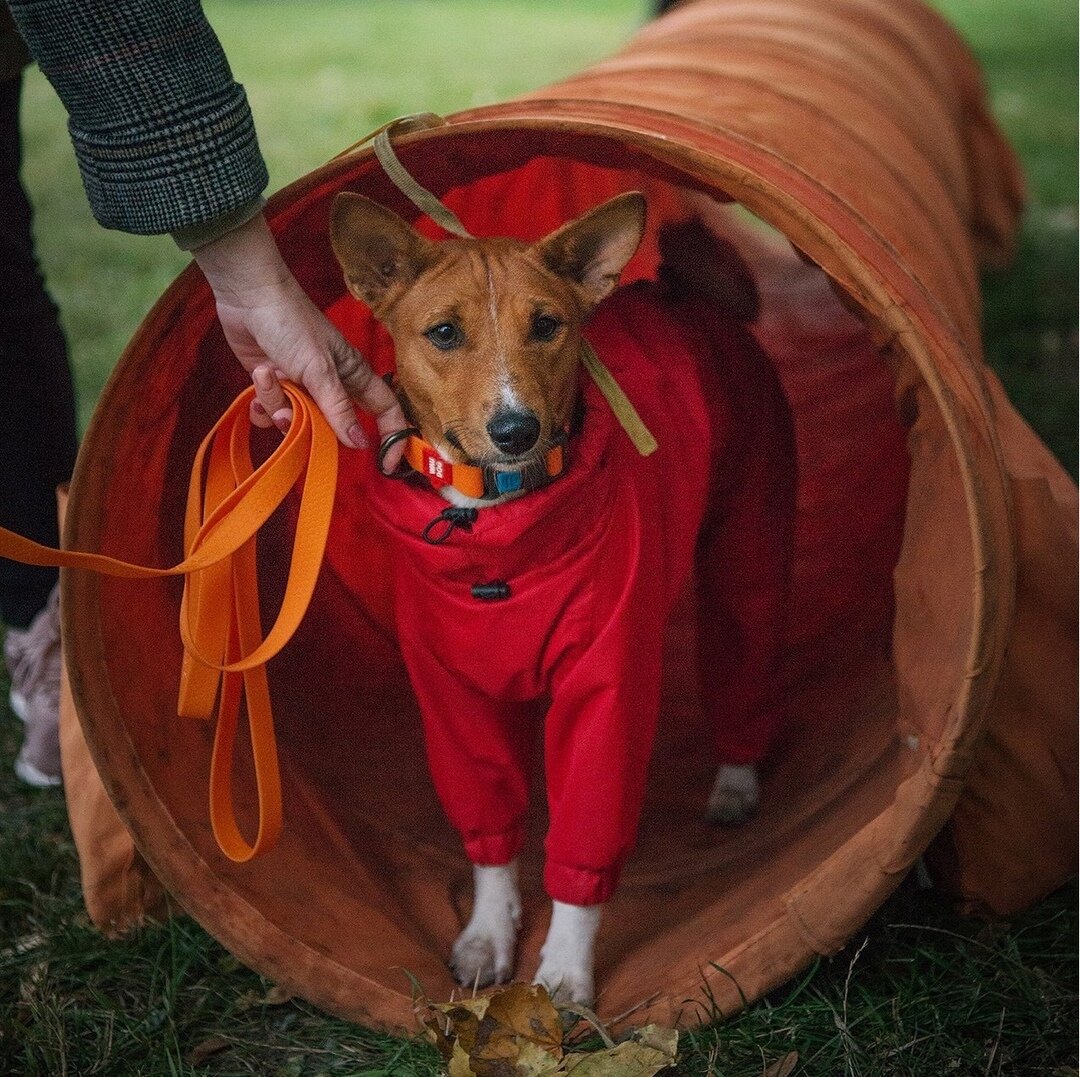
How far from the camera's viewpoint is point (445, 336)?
236 cm

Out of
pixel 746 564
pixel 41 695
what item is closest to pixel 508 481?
pixel 746 564

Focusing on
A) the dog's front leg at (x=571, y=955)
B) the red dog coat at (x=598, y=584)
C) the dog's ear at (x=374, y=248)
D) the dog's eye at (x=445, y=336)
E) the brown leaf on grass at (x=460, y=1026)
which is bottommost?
the dog's front leg at (x=571, y=955)

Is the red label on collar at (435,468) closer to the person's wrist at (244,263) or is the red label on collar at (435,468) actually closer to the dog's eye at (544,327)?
the dog's eye at (544,327)

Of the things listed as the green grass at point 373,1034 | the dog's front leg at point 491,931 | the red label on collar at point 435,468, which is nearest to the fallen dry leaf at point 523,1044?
the green grass at point 373,1034

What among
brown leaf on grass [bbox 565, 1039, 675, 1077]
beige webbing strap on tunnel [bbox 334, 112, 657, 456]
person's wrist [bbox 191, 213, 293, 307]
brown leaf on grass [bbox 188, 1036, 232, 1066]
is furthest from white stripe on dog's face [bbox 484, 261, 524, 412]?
brown leaf on grass [bbox 188, 1036, 232, 1066]

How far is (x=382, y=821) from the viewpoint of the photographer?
3.00m

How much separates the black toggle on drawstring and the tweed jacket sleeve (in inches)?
23.2

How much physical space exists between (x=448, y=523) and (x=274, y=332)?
A: 43 cm

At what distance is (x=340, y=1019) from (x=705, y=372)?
147 cm

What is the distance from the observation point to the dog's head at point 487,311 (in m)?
2.27

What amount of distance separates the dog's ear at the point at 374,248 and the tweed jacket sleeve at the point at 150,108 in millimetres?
220

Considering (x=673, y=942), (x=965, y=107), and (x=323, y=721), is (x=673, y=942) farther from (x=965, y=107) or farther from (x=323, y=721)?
(x=965, y=107)

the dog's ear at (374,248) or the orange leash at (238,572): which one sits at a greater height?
the dog's ear at (374,248)

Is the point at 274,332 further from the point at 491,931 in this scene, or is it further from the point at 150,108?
the point at 491,931
